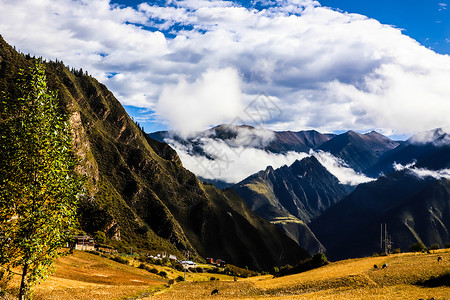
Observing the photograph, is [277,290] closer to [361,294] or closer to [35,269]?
[361,294]

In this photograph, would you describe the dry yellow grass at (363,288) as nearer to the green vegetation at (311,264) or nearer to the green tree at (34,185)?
the green vegetation at (311,264)

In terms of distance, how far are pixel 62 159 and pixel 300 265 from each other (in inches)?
2997

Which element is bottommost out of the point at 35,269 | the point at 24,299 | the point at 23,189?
the point at 24,299

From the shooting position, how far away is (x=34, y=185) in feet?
78.9

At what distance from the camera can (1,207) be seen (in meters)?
23.1

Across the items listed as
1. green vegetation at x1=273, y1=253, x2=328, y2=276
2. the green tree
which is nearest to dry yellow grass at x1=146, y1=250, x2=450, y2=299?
green vegetation at x1=273, y1=253, x2=328, y2=276

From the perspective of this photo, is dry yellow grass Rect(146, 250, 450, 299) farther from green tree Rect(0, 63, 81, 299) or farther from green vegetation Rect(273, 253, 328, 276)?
green tree Rect(0, 63, 81, 299)

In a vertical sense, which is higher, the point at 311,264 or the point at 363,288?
the point at 363,288

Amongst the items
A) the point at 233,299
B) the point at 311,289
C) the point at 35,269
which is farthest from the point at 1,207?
the point at 311,289

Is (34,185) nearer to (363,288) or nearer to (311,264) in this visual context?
(363,288)

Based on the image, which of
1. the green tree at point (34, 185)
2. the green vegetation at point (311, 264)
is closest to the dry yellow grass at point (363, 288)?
the green vegetation at point (311, 264)

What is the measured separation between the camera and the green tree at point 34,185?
2328 centimetres

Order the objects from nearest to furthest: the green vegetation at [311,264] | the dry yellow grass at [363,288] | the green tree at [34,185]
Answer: the green tree at [34,185] → the dry yellow grass at [363,288] → the green vegetation at [311,264]

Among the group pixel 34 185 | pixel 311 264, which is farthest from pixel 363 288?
pixel 311 264
